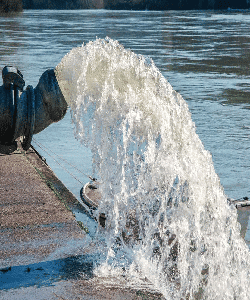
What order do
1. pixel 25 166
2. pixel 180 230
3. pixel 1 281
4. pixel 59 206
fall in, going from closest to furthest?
pixel 1 281, pixel 180 230, pixel 59 206, pixel 25 166

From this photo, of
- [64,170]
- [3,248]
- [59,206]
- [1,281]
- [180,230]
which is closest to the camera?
[1,281]

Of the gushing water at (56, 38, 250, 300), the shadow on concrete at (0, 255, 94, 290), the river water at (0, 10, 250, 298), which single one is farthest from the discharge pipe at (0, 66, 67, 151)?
the river water at (0, 10, 250, 298)

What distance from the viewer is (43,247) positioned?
4277mm

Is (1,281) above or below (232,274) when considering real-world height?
above

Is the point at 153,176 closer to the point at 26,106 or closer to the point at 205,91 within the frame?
the point at 26,106

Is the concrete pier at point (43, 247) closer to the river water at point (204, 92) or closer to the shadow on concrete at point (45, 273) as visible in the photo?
the shadow on concrete at point (45, 273)

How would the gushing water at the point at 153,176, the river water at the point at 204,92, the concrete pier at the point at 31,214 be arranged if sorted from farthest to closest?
the river water at the point at 204,92 < the concrete pier at the point at 31,214 < the gushing water at the point at 153,176

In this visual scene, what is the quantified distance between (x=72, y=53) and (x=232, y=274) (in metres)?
2.45

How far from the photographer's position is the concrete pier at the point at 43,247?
3.67 meters

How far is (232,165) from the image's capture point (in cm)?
782

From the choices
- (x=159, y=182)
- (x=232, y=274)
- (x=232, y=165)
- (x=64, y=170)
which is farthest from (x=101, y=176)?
(x=232, y=165)

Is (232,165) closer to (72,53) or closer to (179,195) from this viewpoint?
(179,195)

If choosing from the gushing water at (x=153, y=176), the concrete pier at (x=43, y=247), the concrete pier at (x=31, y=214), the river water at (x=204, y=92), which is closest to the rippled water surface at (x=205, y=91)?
the river water at (x=204, y=92)

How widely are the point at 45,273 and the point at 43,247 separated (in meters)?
0.40
